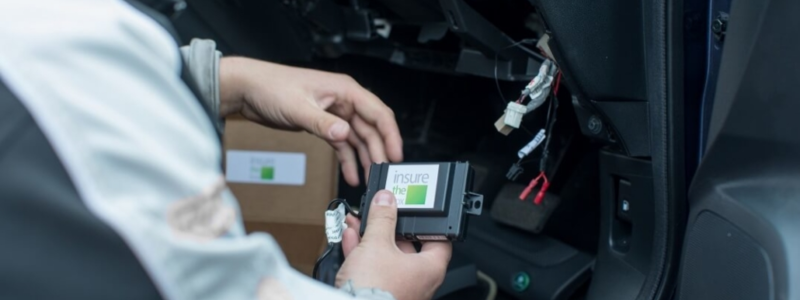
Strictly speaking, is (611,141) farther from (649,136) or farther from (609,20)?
(609,20)

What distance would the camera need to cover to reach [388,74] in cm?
209

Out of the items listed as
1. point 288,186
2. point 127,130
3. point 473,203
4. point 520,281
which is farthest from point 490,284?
point 127,130

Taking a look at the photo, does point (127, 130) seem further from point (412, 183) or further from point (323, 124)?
point (412, 183)

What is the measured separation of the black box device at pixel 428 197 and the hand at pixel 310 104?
0.10ft

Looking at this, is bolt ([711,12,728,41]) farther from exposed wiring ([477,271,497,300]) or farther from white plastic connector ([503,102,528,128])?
exposed wiring ([477,271,497,300])

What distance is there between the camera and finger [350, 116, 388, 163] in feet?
3.76

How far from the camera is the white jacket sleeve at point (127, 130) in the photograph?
46 cm

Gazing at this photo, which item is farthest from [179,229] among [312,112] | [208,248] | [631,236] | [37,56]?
[631,236]

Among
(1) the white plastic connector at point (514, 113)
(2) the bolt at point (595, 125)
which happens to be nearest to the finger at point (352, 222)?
(1) the white plastic connector at point (514, 113)

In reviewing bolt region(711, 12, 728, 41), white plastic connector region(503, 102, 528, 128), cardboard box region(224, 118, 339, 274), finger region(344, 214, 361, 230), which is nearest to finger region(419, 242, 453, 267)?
finger region(344, 214, 361, 230)

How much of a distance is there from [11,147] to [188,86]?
175 millimetres

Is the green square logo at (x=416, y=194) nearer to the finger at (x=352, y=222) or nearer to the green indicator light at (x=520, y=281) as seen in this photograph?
the finger at (x=352, y=222)

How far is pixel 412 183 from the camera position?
1123 mm

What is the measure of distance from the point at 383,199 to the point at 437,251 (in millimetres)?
99
